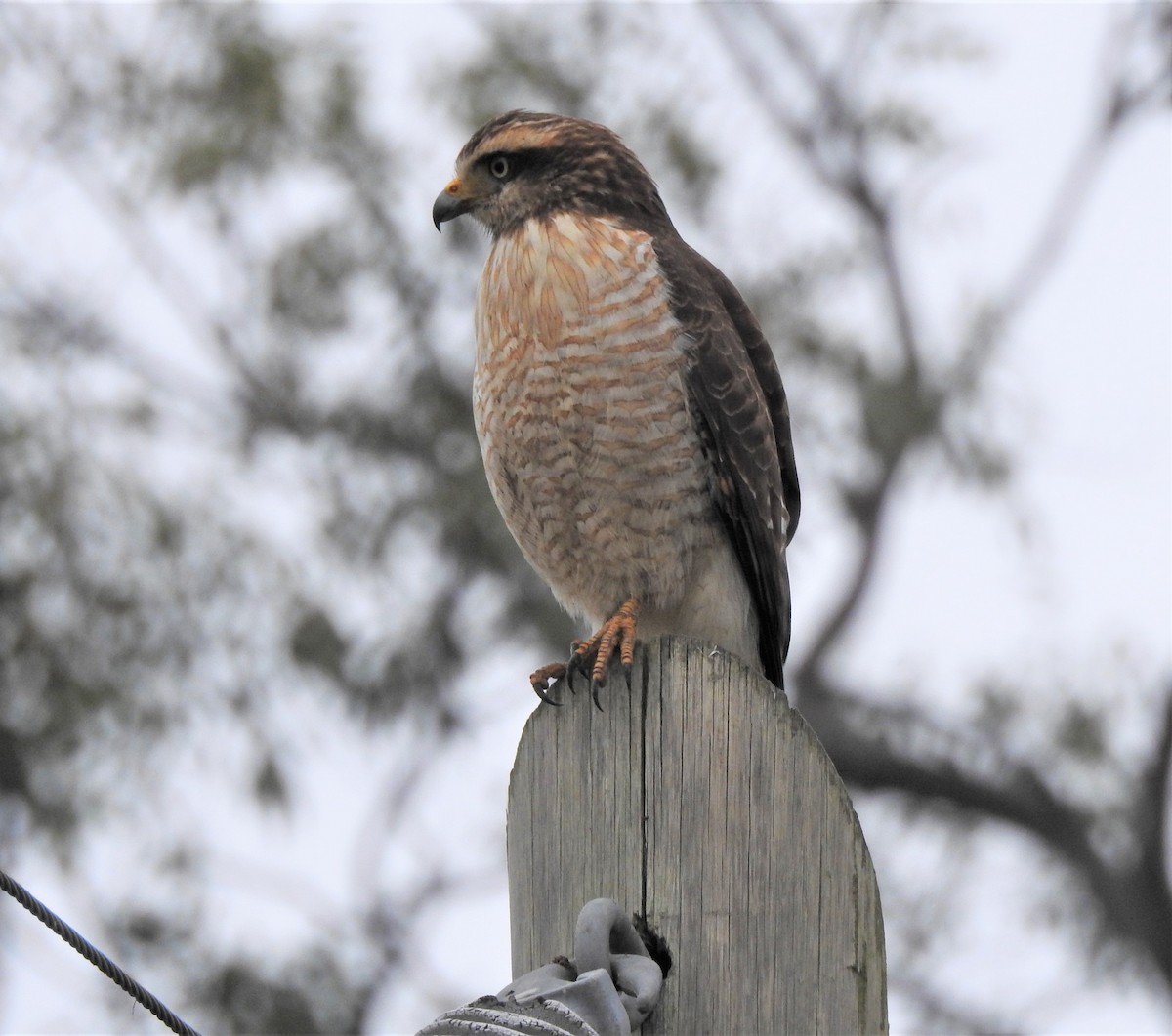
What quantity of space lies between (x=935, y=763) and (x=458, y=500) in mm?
2814

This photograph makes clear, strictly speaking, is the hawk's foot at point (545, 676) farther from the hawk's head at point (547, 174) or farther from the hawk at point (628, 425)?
the hawk's head at point (547, 174)

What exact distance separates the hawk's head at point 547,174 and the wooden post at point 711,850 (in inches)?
62.9

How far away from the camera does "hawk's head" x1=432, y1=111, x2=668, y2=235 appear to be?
12.3 ft

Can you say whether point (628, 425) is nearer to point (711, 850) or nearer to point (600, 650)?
point (600, 650)

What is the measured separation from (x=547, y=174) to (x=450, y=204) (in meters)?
0.25

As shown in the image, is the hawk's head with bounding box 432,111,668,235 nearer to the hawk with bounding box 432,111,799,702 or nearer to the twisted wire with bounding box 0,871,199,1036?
the hawk with bounding box 432,111,799,702

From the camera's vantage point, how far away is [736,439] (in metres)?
3.47

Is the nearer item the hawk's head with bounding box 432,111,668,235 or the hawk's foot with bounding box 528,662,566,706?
the hawk's foot with bounding box 528,662,566,706

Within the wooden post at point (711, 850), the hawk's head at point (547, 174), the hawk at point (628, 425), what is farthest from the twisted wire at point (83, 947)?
the hawk's head at point (547, 174)

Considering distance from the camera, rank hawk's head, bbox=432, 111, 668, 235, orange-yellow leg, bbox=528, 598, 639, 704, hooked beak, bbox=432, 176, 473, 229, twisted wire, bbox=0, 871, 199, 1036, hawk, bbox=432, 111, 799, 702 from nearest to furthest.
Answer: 1. twisted wire, bbox=0, 871, 199, 1036
2. orange-yellow leg, bbox=528, 598, 639, 704
3. hawk, bbox=432, 111, 799, 702
4. hawk's head, bbox=432, 111, 668, 235
5. hooked beak, bbox=432, 176, 473, 229

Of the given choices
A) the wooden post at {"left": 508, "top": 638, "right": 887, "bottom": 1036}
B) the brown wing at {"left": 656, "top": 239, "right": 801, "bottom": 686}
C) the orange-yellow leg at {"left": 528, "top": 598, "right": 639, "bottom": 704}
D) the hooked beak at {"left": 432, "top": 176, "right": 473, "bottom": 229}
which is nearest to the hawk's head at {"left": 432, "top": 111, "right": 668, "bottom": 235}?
the hooked beak at {"left": 432, "top": 176, "right": 473, "bottom": 229}

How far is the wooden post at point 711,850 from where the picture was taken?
6.97 feet

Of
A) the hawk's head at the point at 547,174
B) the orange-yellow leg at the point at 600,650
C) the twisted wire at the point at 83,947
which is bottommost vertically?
the twisted wire at the point at 83,947

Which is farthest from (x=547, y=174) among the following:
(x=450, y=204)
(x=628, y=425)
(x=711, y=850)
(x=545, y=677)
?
(x=711, y=850)
